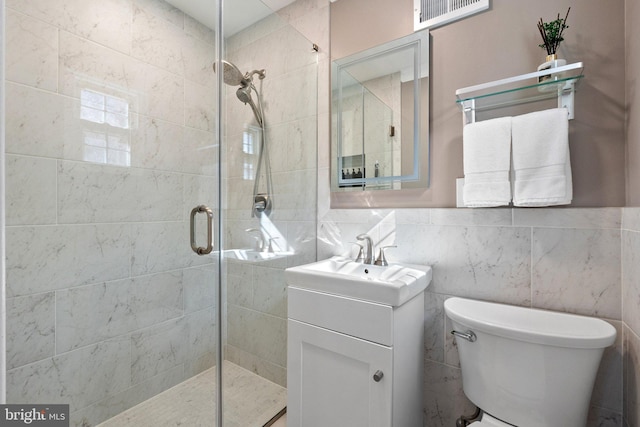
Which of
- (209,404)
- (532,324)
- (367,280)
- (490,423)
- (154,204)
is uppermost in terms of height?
(154,204)

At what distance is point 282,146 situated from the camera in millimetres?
1640

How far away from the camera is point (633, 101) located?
3.25ft

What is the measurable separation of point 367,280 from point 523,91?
100 centimetres

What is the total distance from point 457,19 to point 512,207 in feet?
2.98

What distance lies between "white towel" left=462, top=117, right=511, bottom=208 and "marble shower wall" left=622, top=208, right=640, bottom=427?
36 centimetres

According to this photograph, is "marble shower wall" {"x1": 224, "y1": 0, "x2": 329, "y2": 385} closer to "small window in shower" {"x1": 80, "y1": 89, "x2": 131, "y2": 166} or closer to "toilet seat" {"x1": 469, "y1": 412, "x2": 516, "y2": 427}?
"small window in shower" {"x1": 80, "y1": 89, "x2": 131, "y2": 166}

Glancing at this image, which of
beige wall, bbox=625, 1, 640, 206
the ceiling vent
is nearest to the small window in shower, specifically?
the ceiling vent

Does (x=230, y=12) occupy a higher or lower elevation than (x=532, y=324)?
higher

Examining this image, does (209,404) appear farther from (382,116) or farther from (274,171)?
(382,116)

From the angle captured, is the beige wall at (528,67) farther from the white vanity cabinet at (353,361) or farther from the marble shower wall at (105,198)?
the marble shower wall at (105,198)

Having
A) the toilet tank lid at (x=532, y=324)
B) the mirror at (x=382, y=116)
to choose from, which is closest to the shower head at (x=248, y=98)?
the mirror at (x=382, y=116)

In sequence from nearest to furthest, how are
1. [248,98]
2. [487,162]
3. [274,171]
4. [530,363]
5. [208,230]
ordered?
[530,363], [487,162], [208,230], [248,98], [274,171]

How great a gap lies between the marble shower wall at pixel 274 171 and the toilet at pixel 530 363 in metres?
0.91

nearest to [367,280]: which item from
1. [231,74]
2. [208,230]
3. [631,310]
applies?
[208,230]
